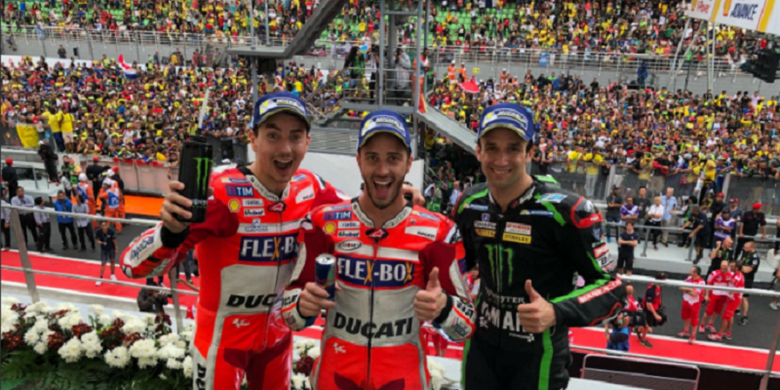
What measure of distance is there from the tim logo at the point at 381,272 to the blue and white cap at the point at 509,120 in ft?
2.58

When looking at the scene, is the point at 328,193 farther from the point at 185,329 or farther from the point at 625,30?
the point at 625,30

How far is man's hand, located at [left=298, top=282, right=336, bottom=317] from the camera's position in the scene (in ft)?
8.27

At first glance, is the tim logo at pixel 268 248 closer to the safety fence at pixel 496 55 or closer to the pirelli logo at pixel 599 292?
the pirelli logo at pixel 599 292

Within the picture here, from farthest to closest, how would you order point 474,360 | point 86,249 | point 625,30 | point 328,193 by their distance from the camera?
1. point 625,30
2. point 86,249
3. point 328,193
4. point 474,360

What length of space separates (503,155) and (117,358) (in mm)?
3323

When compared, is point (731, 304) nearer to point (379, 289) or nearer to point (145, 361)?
point (379, 289)

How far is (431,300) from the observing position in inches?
98.3

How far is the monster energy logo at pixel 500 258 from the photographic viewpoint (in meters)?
2.87

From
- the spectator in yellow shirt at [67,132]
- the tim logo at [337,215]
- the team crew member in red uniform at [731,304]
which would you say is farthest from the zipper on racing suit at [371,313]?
the spectator in yellow shirt at [67,132]

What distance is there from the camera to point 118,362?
4.16 meters

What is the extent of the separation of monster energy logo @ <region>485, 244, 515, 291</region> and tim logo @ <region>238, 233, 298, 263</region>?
3.71 feet

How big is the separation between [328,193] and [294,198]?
0.24 metres

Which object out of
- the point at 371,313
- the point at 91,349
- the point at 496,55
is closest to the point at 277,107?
the point at 371,313

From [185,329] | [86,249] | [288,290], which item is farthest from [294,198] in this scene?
[86,249]
